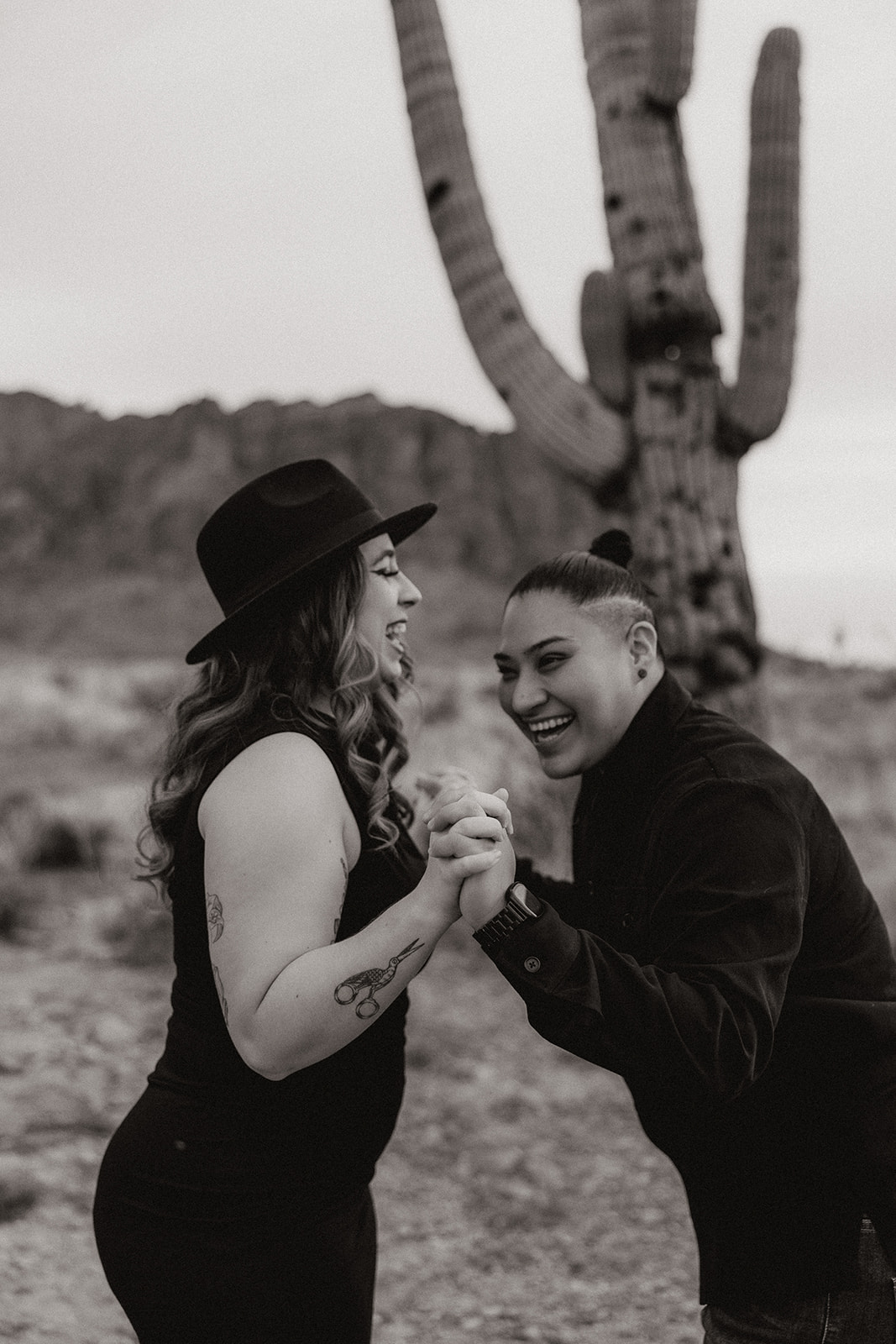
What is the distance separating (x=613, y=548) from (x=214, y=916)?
45.4 inches

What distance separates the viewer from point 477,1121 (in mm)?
5430

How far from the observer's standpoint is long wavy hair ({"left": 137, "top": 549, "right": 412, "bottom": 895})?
2.19 metres

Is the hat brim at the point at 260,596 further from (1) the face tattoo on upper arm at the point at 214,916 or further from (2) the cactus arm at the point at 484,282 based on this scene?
(2) the cactus arm at the point at 484,282

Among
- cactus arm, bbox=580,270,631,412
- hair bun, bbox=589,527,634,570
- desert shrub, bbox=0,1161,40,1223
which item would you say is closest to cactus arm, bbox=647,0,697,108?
cactus arm, bbox=580,270,631,412

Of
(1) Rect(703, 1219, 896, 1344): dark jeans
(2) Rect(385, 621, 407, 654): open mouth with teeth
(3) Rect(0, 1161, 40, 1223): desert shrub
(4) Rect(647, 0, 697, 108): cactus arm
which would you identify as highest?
(4) Rect(647, 0, 697, 108): cactus arm

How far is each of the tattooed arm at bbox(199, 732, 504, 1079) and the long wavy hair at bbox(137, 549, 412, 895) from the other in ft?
0.62

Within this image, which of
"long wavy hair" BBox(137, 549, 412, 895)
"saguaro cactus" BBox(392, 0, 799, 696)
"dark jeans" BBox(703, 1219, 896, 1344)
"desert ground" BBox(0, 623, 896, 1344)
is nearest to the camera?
"dark jeans" BBox(703, 1219, 896, 1344)

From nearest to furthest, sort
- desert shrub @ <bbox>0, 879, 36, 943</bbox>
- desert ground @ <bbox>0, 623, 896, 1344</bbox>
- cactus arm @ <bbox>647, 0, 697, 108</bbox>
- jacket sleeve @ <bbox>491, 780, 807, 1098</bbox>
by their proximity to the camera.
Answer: jacket sleeve @ <bbox>491, 780, 807, 1098</bbox> → desert ground @ <bbox>0, 623, 896, 1344</bbox> → cactus arm @ <bbox>647, 0, 697, 108</bbox> → desert shrub @ <bbox>0, 879, 36, 943</bbox>

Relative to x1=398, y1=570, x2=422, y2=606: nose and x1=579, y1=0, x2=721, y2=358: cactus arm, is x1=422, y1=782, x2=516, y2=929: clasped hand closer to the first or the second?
x1=398, y1=570, x2=422, y2=606: nose

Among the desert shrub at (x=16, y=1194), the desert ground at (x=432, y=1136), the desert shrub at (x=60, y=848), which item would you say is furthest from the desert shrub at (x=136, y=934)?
the desert shrub at (x=16, y=1194)

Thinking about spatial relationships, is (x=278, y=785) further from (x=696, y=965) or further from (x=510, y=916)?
(x=696, y=965)

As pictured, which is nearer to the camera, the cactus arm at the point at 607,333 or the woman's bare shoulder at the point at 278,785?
the woman's bare shoulder at the point at 278,785

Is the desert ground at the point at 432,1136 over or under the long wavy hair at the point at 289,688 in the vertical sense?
under

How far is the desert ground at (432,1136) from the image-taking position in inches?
161
